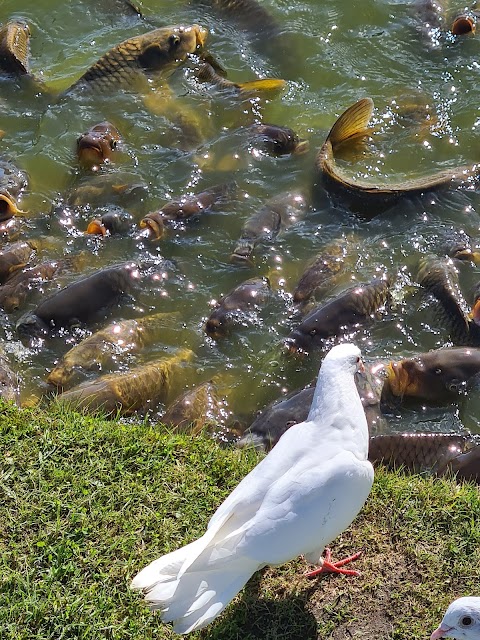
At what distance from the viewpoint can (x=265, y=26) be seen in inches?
372

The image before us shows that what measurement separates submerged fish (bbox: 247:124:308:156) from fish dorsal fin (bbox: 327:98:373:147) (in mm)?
347

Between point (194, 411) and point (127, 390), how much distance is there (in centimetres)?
49

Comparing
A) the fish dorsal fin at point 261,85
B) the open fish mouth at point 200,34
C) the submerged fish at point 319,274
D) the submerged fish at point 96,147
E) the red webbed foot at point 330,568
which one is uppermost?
the open fish mouth at point 200,34

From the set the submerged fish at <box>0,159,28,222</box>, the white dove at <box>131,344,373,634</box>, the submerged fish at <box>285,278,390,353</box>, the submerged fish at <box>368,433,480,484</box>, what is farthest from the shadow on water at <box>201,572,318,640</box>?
the submerged fish at <box>0,159,28,222</box>

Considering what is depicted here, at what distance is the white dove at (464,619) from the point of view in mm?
3727

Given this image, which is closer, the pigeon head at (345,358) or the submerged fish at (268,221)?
the pigeon head at (345,358)

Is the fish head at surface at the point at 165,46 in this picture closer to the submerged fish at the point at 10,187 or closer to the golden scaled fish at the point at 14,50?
the golden scaled fish at the point at 14,50

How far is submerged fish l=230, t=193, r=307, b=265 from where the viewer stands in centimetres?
704

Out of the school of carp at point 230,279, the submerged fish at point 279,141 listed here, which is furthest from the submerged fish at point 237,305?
the submerged fish at point 279,141

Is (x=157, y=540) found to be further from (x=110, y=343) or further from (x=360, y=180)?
(x=360, y=180)

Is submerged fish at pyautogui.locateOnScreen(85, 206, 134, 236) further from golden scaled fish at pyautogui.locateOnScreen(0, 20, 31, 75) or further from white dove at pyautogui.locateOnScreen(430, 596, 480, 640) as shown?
white dove at pyautogui.locateOnScreen(430, 596, 480, 640)

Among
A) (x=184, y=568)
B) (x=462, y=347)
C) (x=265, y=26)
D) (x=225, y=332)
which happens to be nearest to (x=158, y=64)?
(x=265, y=26)

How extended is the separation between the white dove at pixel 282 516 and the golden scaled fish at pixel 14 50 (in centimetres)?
611

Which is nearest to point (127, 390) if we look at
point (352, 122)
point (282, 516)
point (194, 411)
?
point (194, 411)
